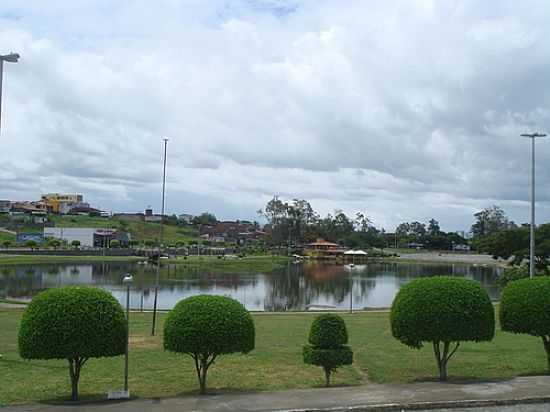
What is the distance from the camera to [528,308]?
1332 centimetres

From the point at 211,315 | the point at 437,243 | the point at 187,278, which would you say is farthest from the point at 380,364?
the point at 437,243

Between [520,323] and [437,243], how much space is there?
15598 cm

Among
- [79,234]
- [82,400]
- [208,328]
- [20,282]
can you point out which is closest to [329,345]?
[208,328]

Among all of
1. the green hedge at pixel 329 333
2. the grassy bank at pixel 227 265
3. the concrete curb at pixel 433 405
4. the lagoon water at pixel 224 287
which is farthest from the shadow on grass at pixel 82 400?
the grassy bank at pixel 227 265

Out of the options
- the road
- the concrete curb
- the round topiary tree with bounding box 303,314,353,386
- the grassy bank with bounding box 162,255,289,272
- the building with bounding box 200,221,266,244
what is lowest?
the grassy bank with bounding box 162,255,289,272

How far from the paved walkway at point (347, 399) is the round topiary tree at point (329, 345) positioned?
1.77 feet

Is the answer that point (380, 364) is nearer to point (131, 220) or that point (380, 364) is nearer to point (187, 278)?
point (187, 278)

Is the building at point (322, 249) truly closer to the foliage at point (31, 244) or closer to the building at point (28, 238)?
the building at point (28, 238)

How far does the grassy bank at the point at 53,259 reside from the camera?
84.9m

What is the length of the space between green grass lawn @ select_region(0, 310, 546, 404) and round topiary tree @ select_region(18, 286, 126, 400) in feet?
5.11

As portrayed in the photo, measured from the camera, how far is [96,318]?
437 inches

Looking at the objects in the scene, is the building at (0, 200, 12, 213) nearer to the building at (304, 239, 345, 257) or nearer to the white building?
the white building

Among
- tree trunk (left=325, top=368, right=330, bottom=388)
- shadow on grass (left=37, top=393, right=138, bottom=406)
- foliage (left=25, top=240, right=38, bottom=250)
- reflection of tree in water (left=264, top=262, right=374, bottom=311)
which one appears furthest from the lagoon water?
foliage (left=25, top=240, right=38, bottom=250)

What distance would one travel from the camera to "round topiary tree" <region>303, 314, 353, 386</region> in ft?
A: 40.4
